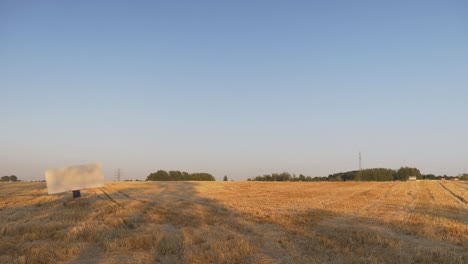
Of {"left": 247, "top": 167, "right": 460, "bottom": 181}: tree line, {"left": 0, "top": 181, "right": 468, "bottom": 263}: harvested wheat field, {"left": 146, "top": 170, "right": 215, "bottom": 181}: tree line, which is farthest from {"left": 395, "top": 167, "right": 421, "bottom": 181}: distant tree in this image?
{"left": 0, "top": 181, "right": 468, "bottom": 263}: harvested wheat field

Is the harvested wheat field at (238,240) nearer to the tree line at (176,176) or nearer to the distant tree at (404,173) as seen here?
the tree line at (176,176)

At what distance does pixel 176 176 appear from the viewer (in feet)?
398

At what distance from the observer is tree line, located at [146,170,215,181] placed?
11638cm

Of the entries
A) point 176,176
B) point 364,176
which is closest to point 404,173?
point 364,176

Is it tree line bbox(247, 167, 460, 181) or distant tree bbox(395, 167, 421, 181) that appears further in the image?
distant tree bbox(395, 167, 421, 181)

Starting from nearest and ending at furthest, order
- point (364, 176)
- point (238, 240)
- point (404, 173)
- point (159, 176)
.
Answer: point (238, 240)
point (159, 176)
point (364, 176)
point (404, 173)

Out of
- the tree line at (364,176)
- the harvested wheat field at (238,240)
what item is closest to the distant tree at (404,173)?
the tree line at (364,176)

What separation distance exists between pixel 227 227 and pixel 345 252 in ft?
18.0

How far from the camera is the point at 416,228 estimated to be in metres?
13.8

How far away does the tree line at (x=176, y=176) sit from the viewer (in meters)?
116

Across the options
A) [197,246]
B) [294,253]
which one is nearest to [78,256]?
[197,246]

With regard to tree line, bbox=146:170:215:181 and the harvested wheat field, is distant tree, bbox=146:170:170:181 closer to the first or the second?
tree line, bbox=146:170:215:181

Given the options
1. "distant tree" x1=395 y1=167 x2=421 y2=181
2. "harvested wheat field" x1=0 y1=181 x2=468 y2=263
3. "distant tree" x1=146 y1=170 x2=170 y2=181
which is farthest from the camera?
"distant tree" x1=395 y1=167 x2=421 y2=181

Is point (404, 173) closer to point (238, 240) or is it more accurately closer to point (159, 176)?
point (159, 176)
